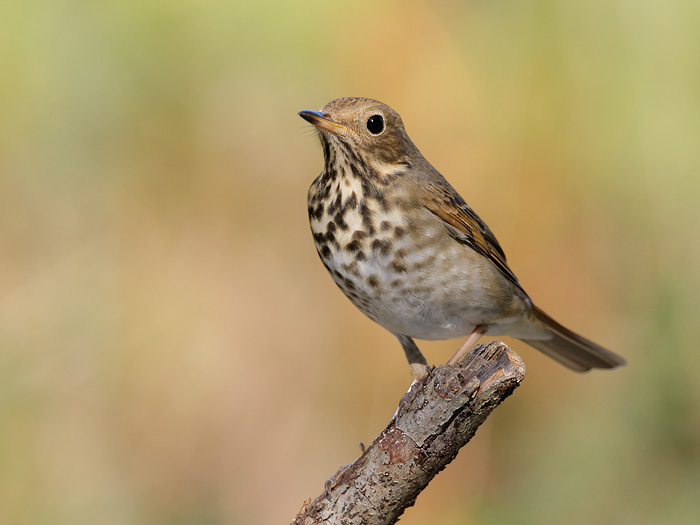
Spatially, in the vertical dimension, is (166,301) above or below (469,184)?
above

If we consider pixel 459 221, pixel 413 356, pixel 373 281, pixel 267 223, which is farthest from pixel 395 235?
pixel 267 223

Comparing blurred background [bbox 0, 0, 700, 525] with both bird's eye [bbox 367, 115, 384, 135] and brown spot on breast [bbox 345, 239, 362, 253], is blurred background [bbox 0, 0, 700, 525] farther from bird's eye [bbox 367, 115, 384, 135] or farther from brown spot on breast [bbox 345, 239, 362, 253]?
brown spot on breast [bbox 345, 239, 362, 253]

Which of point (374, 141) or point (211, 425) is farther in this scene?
point (211, 425)

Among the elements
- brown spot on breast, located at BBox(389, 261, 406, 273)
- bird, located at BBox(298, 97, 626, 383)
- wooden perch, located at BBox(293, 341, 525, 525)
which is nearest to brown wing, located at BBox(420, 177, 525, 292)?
bird, located at BBox(298, 97, 626, 383)

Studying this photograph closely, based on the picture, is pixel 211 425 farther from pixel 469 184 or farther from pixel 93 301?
pixel 469 184

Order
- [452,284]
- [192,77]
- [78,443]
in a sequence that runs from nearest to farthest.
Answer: [452,284]
[78,443]
[192,77]

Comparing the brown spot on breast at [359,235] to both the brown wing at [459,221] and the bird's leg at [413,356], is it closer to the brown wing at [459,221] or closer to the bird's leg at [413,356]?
the brown wing at [459,221]

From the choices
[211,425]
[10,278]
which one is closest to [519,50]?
[211,425]
